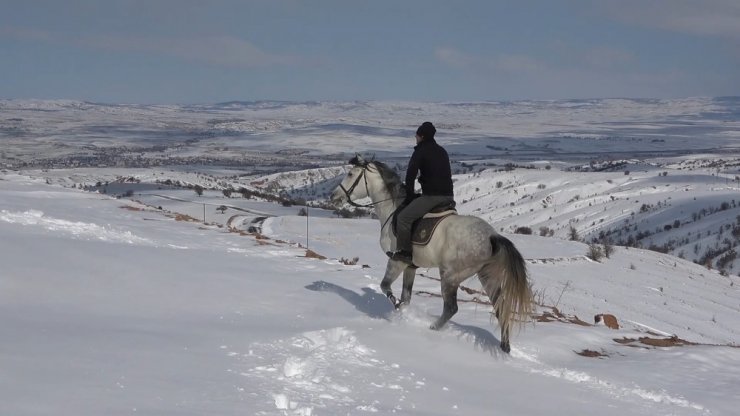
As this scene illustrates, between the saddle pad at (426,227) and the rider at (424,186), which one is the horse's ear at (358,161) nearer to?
the rider at (424,186)

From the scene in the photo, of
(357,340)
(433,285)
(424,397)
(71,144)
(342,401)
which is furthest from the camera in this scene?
(71,144)

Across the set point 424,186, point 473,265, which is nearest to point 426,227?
point 424,186

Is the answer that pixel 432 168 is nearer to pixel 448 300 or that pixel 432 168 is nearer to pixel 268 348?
pixel 448 300

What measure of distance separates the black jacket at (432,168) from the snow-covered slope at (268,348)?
5.26ft

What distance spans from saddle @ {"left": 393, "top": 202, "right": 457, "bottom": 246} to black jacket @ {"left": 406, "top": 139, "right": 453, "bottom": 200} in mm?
208

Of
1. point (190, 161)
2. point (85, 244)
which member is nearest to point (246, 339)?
point (85, 244)

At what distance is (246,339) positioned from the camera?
21.3ft

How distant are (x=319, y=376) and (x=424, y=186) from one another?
323 cm

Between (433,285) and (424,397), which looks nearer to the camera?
(424,397)

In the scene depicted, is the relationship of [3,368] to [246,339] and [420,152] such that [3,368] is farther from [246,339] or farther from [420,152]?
[420,152]

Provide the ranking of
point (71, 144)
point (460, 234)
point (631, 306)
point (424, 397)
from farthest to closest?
point (71, 144), point (631, 306), point (460, 234), point (424, 397)

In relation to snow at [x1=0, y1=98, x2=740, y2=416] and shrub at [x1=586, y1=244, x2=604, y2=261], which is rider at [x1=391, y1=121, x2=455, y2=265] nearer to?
snow at [x1=0, y1=98, x2=740, y2=416]

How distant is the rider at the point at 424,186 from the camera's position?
26.5 ft

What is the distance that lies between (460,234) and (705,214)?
121 feet
